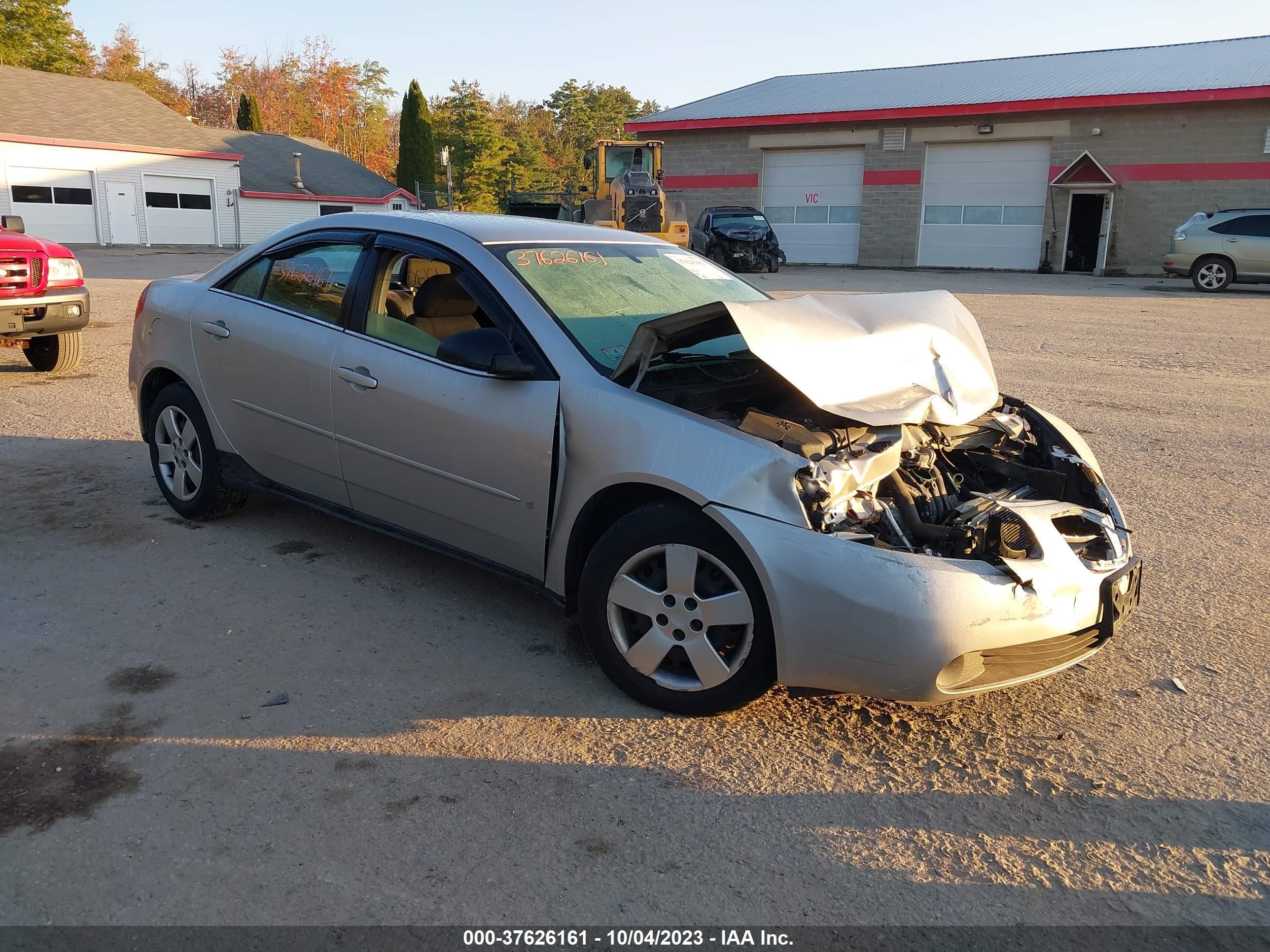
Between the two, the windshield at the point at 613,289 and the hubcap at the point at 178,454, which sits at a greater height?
the windshield at the point at 613,289

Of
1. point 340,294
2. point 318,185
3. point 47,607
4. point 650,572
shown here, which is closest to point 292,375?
point 340,294

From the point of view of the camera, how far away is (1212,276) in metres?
20.5

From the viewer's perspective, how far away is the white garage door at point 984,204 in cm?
2931

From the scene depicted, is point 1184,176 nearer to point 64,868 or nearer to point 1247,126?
point 1247,126

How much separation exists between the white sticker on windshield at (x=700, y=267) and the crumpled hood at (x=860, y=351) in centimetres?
87

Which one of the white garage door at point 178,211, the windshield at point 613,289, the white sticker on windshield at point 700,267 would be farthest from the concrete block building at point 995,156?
the windshield at point 613,289

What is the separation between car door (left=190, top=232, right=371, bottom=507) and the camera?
4348 mm

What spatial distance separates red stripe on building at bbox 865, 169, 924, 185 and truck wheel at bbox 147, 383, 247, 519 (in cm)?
2966

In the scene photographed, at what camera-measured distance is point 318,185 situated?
44094 millimetres

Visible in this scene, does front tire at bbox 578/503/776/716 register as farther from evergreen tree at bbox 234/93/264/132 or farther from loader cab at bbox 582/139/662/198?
evergreen tree at bbox 234/93/264/132

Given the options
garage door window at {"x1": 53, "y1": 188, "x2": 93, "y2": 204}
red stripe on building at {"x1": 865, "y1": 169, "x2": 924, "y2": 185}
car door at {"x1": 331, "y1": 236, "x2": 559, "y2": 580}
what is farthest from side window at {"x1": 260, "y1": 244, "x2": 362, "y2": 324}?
garage door window at {"x1": 53, "y1": 188, "x2": 93, "y2": 204}

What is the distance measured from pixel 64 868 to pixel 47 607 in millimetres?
1951

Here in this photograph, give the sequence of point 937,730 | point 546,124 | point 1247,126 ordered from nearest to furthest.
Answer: point 937,730 → point 1247,126 → point 546,124

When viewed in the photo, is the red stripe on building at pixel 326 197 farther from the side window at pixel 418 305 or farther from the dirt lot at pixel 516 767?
the side window at pixel 418 305
